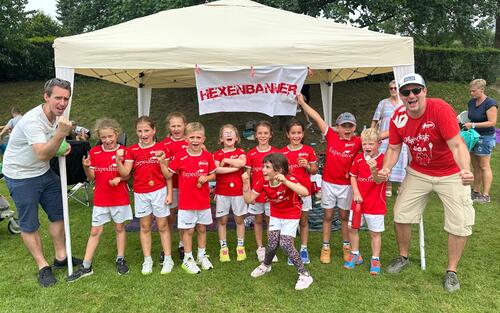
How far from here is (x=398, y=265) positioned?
3.80 m

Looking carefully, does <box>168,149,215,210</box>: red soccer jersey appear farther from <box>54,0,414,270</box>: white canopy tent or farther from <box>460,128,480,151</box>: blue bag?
<box>460,128,480,151</box>: blue bag

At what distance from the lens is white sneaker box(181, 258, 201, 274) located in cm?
381

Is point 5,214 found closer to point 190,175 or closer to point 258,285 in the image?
point 190,175

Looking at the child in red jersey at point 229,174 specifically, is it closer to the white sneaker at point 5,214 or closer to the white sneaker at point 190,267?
the white sneaker at point 190,267

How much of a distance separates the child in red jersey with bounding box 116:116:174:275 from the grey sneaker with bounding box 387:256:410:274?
88.4 inches

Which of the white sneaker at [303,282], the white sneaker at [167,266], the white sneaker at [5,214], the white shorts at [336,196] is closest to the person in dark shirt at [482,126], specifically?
the white shorts at [336,196]

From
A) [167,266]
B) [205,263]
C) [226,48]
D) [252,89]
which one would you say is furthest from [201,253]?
[226,48]

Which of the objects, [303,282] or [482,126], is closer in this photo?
[303,282]

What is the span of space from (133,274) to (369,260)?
2.50 metres

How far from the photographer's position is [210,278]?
373 centimetres

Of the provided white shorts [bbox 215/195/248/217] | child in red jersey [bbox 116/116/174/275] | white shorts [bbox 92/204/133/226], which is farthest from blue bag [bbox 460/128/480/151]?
white shorts [bbox 92/204/133/226]

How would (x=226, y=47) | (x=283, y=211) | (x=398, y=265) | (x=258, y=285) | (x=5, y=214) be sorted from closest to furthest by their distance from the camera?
(x=283, y=211), (x=258, y=285), (x=398, y=265), (x=226, y=47), (x=5, y=214)

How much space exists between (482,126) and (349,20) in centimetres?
666

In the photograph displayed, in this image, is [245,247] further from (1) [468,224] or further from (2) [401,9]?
(2) [401,9]
